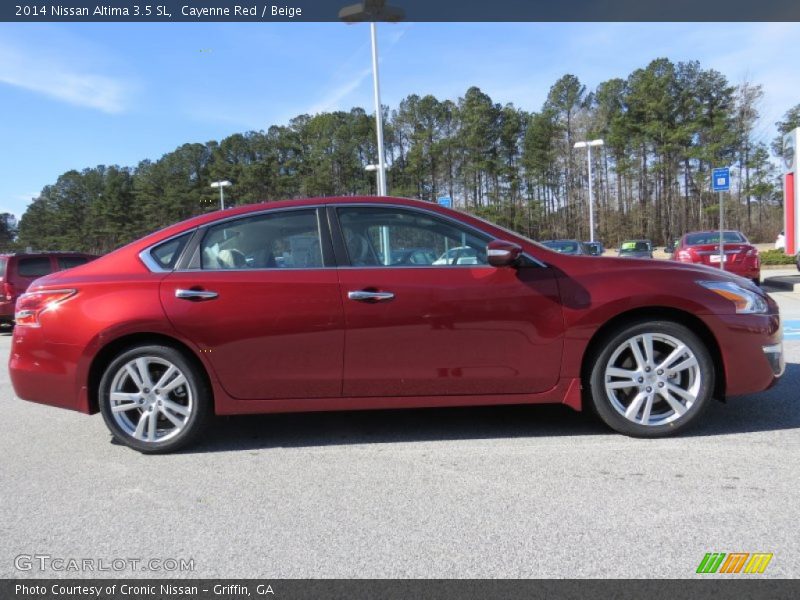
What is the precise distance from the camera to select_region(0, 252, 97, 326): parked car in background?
12391 mm

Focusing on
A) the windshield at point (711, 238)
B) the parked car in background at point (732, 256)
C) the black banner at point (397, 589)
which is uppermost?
the windshield at point (711, 238)

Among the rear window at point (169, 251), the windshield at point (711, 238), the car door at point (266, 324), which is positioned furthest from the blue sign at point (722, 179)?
the rear window at point (169, 251)

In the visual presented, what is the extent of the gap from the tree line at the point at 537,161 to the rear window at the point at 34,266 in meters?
40.8

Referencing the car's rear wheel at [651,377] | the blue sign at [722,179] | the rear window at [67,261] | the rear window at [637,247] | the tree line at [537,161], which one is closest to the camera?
the car's rear wheel at [651,377]

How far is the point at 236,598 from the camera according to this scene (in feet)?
8.00

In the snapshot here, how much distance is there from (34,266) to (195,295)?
10986 mm

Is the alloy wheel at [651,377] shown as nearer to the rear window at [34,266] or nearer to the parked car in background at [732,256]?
the parked car in background at [732,256]

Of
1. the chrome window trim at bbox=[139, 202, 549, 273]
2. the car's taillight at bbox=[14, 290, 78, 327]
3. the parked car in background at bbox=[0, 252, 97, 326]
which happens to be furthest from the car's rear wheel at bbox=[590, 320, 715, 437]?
the parked car in background at bbox=[0, 252, 97, 326]

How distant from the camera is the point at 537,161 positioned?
60.1m

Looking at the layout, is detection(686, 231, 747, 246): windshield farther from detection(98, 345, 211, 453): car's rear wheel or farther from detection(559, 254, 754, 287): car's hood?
detection(98, 345, 211, 453): car's rear wheel

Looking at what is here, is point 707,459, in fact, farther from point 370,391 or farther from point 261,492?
point 261,492

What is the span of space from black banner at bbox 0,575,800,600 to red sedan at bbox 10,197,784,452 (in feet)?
5.12

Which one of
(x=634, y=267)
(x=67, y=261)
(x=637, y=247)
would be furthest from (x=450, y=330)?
(x=637, y=247)

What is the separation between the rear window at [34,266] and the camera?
12.7 m
